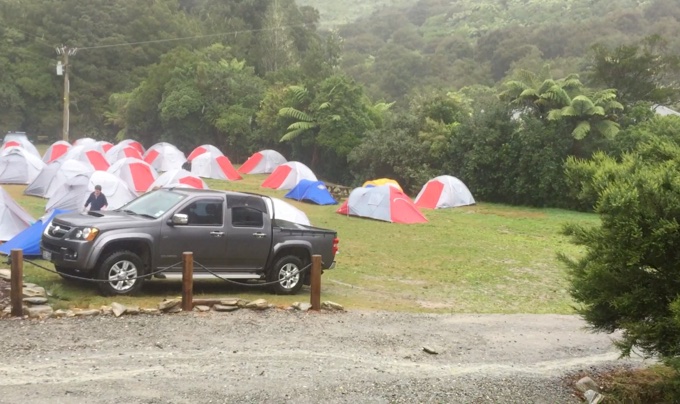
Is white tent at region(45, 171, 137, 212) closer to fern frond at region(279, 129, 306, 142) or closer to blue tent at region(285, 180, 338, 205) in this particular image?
blue tent at region(285, 180, 338, 205)

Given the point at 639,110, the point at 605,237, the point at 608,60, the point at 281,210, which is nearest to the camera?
the point at 605,237

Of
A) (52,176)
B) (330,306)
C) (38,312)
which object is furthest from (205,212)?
(52,176)

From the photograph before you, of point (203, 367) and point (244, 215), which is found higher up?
point (244, 215)

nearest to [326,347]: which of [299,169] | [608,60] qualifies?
[299,169]

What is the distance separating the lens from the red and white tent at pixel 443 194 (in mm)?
28094

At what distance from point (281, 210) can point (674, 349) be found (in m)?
11.3

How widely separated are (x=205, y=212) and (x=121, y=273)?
1629mm

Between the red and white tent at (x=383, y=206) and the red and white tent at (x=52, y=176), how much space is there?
9.39 metres

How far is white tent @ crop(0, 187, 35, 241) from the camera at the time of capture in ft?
48.2

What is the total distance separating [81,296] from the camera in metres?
10.2

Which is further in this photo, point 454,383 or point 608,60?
point 608,60

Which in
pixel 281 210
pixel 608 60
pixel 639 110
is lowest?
pixel 281 210

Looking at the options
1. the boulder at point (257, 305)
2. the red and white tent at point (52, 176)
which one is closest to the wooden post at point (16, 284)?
the boulder at point (257, 305)

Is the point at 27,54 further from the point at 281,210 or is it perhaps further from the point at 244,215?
the point at 244,215
